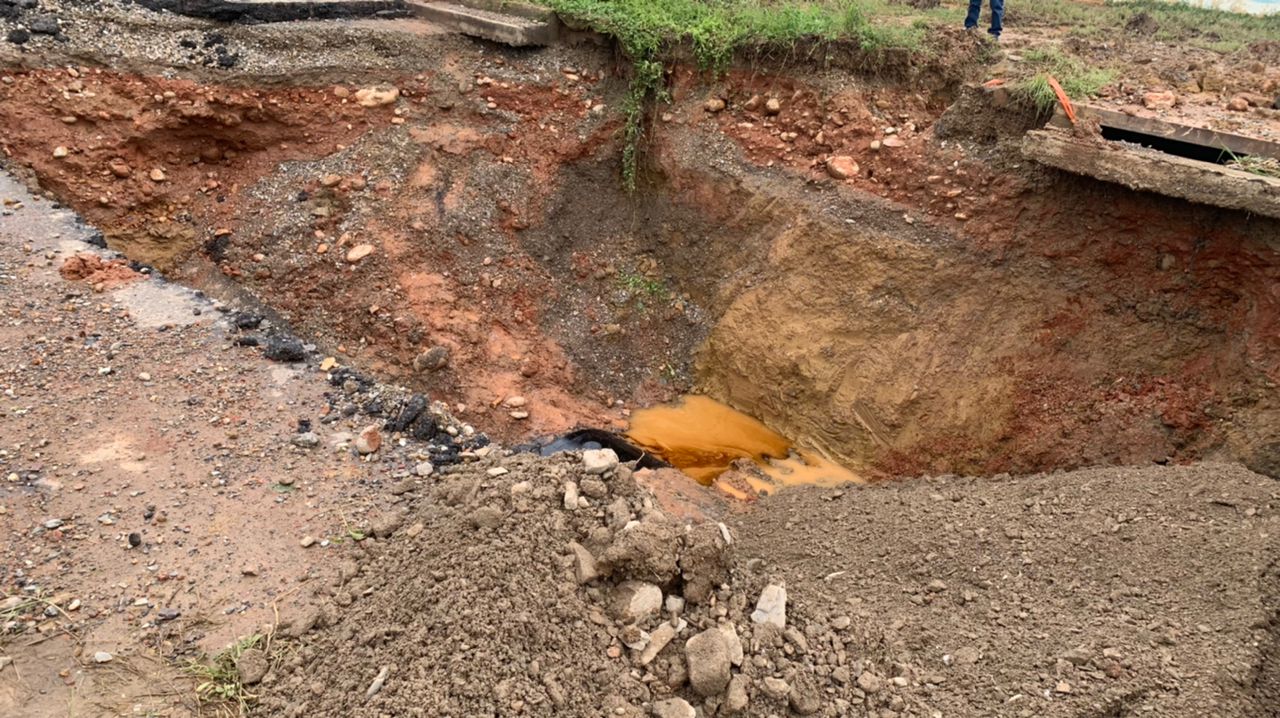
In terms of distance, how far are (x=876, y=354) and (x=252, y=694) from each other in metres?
4.76

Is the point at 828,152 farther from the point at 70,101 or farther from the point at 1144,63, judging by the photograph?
the point at 70,101

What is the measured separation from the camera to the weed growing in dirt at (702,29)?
6566mm

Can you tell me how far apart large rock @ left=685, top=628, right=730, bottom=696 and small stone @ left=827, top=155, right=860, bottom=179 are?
4264 mm

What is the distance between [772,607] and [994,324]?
3500mm

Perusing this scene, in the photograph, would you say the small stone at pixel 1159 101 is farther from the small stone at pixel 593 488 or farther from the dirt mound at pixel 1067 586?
the small stone at pixel 593 488

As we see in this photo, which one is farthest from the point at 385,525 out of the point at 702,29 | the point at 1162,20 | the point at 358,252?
the point at 1162,20

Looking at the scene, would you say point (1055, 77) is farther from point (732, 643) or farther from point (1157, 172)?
point (732, 643)

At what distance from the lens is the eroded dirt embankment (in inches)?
218

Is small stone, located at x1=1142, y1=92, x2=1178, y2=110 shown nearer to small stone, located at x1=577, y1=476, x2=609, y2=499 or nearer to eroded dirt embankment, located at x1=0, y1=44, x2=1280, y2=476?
eroded dirt embankment, located at x1=0, y1=44, x2=1280, y2=476

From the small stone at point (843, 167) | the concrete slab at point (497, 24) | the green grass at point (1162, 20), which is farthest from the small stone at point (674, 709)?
the green grass at point (1162, 20)

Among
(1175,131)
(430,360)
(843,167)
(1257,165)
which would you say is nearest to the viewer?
(1257,165)

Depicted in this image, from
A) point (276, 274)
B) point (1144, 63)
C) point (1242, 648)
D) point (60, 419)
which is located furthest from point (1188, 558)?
point (276, 274)

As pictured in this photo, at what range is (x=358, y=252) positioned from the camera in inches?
257

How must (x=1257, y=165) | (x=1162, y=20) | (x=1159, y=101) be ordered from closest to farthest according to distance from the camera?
(x=1257, y=165) → (x=1159, y=101) → (x=1162, y=20)
